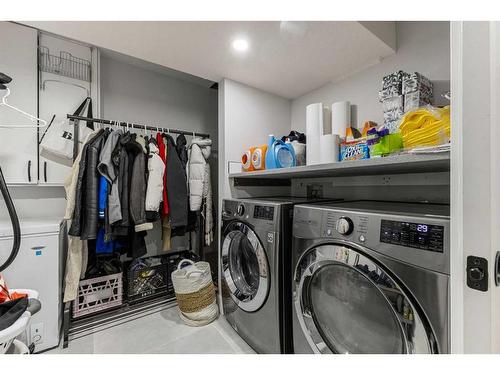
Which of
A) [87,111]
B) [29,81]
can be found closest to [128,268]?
[87,111]

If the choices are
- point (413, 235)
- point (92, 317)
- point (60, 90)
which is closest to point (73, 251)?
point (92, 317)

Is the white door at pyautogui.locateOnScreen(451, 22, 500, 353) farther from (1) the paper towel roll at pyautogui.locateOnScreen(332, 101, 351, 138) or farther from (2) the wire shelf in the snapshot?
(2) the wire shelf

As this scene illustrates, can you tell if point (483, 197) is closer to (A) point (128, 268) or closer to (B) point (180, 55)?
(B) point (180, 55)

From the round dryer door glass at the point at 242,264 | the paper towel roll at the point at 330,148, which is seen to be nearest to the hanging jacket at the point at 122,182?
the round dryer door glass at the point at 242,264

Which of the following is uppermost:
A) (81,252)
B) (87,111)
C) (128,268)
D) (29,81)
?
(29,81)

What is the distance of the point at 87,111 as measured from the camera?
181 centimetres

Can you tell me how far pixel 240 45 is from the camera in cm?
130

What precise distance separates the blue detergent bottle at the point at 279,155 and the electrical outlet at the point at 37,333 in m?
1.73

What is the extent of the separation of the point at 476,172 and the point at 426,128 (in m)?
0.49

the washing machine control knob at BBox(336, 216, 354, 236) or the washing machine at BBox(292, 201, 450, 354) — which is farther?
the washing machine control knob at BBox(336, 216, 354, 236)

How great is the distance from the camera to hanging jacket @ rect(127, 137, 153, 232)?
160cm

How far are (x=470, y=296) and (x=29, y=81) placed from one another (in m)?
2.51

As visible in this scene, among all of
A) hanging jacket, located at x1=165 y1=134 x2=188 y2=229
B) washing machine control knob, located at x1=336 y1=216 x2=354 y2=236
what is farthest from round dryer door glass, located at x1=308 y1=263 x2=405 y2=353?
hanging jacket, located at x1=165 y1=134 x2=188 y2=229

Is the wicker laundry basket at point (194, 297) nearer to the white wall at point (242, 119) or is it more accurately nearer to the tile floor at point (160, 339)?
the tile floor at point (160, 339)
